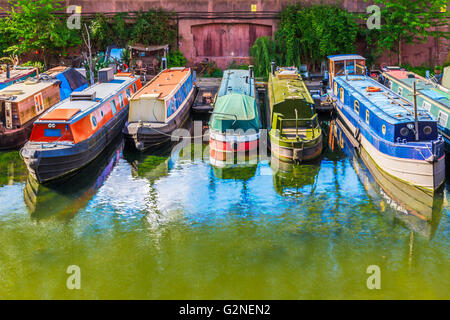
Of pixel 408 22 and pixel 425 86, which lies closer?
pixel 425 86

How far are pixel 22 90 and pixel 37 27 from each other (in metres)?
11.4

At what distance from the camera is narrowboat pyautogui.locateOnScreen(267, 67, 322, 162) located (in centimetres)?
2067

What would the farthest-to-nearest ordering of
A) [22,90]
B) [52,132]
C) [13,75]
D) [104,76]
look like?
[13,75] < [104,76] < [22,90] < [52,132]

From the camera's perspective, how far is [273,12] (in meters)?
36.4

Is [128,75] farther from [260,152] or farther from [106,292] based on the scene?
[106,292]

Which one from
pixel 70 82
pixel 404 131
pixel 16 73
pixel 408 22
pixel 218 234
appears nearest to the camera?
pixel 218 234

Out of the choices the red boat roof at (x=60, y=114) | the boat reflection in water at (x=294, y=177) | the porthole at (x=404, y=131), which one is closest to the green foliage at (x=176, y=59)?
the red boat roof at (x=60, y=114)

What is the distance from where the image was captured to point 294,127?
73.1ft

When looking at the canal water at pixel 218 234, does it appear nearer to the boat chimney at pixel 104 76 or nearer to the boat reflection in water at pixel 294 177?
the boat reflection in water at pixel 294 177

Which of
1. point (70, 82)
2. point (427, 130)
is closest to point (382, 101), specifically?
point (427, 130)

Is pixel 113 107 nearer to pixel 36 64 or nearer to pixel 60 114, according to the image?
pixel 60 114

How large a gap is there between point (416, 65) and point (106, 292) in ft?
101

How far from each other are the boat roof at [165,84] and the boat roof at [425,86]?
39.1 ft
